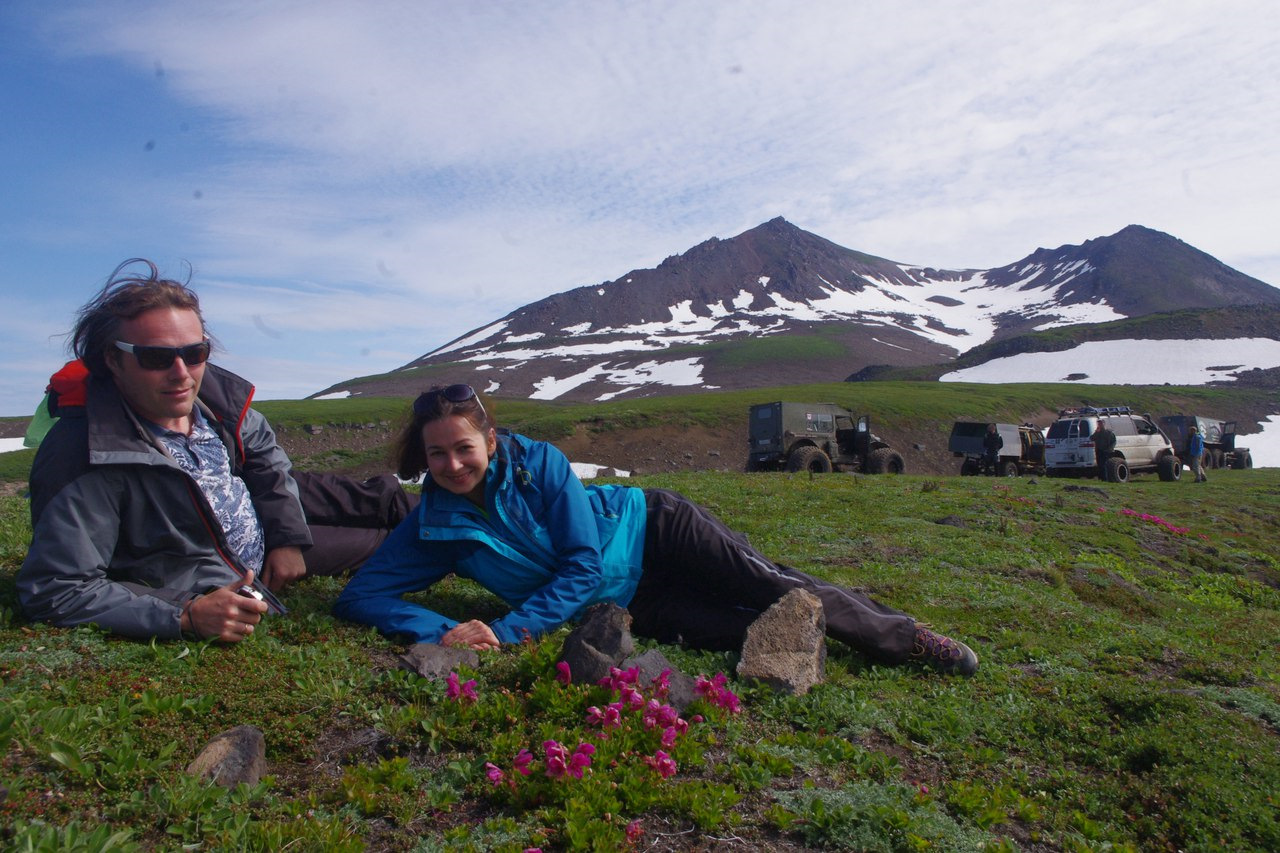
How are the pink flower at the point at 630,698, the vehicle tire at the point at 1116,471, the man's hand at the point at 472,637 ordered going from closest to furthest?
the pink flower at the point at 630,698, the man's hand at the point at 472,637, the vehicle tire at the point at 1116,471

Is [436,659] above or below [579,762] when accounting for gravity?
above

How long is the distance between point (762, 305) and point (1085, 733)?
570ft

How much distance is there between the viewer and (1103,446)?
95.5ft

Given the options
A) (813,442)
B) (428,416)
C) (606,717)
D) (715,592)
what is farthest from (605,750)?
(813,442)

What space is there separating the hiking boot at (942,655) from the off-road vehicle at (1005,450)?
30.3 m

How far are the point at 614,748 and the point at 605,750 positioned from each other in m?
0.06

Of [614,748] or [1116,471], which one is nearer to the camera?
[614,748]

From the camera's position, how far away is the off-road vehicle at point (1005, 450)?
33750 millimetres

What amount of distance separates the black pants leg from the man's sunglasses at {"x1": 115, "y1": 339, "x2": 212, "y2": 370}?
9.28ft

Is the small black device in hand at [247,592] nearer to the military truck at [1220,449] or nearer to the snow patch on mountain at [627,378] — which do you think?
the military truck at [1220,449]

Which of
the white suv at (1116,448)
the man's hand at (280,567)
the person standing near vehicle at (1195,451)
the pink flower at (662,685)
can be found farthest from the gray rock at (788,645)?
the person standing near vehicle at (1195,451)

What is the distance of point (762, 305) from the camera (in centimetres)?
17475

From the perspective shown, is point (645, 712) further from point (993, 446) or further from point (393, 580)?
point (993, 446)

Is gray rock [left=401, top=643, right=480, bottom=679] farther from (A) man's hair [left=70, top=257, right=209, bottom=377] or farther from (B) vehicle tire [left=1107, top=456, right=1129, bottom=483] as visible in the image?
(B) vehicle tire [left=1107, top=456, right=1129, bottom=483]
